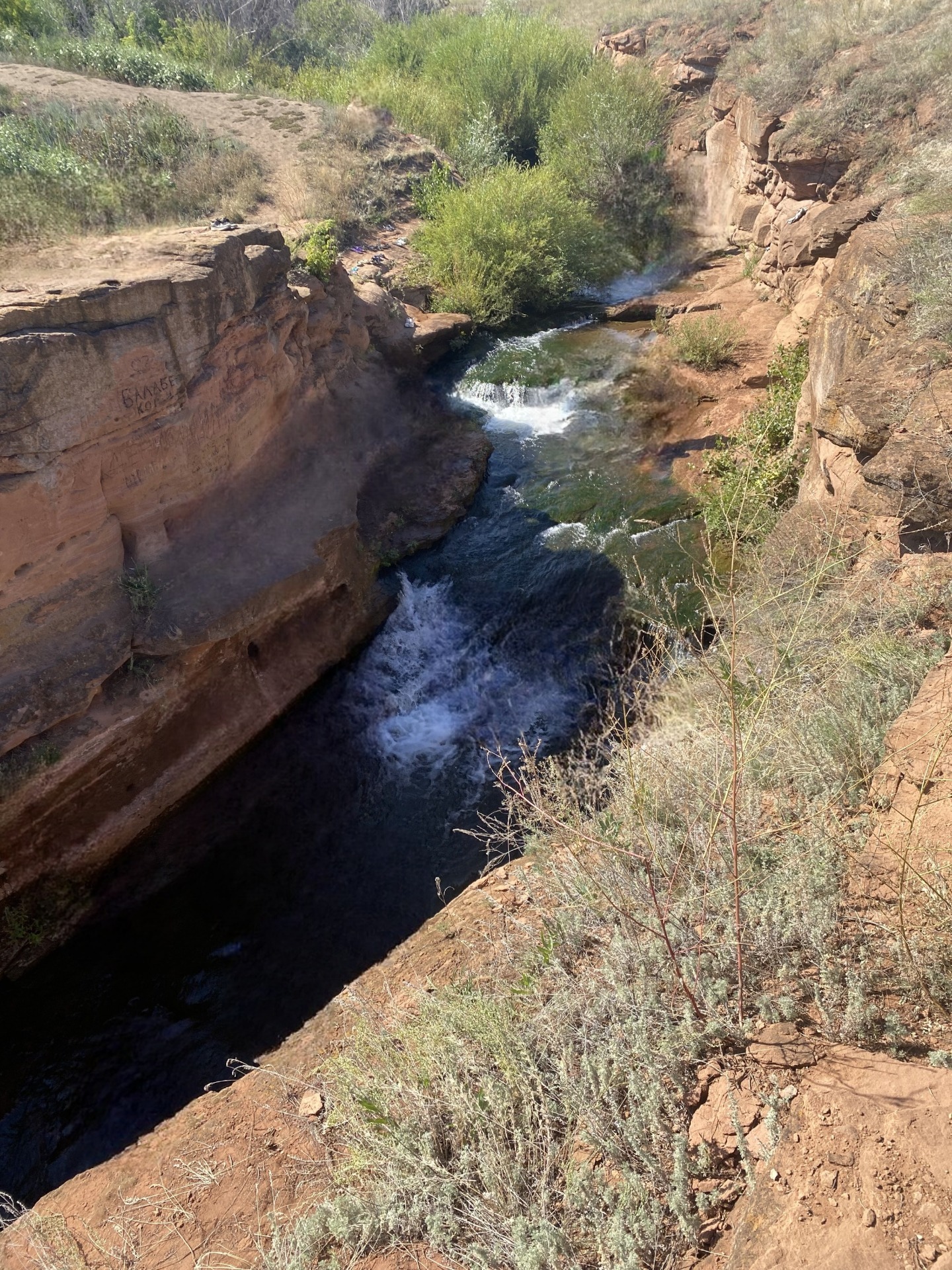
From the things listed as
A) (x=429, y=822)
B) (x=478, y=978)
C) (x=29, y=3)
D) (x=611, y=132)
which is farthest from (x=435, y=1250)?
(x=29, y=3)

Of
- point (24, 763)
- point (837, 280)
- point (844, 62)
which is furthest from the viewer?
point (844, 62)

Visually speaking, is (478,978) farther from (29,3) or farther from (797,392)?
(29,3)

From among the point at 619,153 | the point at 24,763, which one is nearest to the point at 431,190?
the point at 619,153

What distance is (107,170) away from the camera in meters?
10.8

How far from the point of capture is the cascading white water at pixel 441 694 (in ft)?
22.6

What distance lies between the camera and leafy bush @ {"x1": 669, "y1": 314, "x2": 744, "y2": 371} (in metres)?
10.2

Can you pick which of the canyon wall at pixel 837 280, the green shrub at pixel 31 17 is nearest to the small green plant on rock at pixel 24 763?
the canyon wall at pixel 837 280

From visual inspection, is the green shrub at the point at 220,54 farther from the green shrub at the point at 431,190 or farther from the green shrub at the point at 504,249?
the green shrub at the point at 504,249

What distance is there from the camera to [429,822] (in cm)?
631

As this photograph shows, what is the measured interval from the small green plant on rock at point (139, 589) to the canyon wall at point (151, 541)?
0.02 meters

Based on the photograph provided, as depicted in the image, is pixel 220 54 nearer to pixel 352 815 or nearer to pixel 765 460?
pixel 765 460

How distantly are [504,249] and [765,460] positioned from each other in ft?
21.8

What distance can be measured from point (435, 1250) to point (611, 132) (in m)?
18.1

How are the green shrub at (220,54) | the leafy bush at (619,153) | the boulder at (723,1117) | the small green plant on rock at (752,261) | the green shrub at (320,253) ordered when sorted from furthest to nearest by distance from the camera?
the green shrub at (220,54)
the leafy bush at (619,153)
the small green plant on rock at (752,261)
the green shrub at (320,253)
the boulder at (723,1117)
